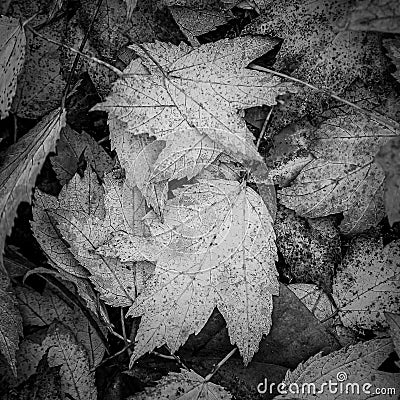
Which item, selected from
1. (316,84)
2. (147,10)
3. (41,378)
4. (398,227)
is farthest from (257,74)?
(41,378)

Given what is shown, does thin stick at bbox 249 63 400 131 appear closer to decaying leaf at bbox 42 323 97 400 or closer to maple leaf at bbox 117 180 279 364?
maple leaf at bbox 117 180 279 364

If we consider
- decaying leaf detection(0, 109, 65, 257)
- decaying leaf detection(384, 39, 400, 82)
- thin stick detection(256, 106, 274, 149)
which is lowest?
thin stick detection(256, 106, 274, 149)

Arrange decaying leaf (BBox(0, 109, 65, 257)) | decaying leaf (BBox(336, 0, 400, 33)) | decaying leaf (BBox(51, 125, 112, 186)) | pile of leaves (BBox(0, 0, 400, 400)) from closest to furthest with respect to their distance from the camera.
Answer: decaying leaf (BBox(336, 0, 400, 33))
decaying leaf (BBox(0, 109, 65, 257))
pile of leaves (BBox(0, 0, 400, 400))
decaying leaf (BBox(51, 125, 112, 186))

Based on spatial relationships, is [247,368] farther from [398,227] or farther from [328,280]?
[398,227]

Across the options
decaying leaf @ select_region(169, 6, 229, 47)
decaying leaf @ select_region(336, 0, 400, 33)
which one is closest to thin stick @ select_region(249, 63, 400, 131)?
decaying leaf @ select_region(169, 6, 229, 47)

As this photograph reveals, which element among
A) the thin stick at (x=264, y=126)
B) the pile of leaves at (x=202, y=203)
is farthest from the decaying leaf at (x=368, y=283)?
the thin stick at (x=264, y=126)

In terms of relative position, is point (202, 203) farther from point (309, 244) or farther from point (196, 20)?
point (196, 20)

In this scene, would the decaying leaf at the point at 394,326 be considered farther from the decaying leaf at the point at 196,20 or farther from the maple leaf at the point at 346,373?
the decaying leaf at the point at 196,20
